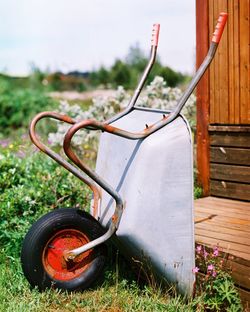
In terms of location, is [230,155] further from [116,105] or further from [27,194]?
[116,105]

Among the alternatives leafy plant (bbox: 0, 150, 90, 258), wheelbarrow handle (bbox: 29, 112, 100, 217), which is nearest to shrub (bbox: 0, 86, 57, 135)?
leafy plant (bbox: 0, 150, 90, 258)

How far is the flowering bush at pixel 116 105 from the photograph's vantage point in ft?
22.3

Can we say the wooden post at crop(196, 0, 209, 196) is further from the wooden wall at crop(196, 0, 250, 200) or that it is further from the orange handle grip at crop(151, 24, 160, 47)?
the orange handle grip at crop(151, 24, 160, 47)

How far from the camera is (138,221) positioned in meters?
3.16

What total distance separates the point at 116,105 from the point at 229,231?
3703 mm

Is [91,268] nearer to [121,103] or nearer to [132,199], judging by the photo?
[132,199]

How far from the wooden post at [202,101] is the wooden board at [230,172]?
81 mm

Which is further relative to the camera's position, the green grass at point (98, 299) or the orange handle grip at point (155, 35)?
the orange handle grip at point (155, 35)

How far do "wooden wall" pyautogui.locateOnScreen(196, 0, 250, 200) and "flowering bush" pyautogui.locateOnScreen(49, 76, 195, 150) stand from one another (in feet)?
6.04

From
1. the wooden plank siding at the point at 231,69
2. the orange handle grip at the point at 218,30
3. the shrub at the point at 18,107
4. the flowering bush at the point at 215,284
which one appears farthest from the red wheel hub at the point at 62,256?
the shrub at the point at 18,107

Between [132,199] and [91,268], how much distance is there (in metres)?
0.50

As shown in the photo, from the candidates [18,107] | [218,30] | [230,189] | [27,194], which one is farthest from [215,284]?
[18,107]

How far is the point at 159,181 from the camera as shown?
124 inches

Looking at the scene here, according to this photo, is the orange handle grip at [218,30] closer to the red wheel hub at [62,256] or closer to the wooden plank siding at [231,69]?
the wooden plank siding at [231,69]
